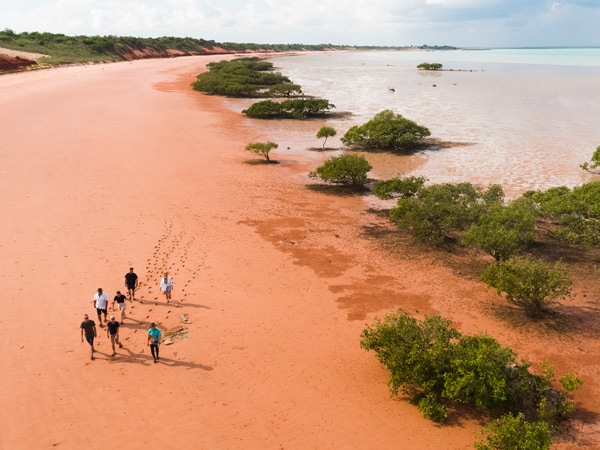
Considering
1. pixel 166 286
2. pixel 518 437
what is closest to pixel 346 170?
pixel 166 286

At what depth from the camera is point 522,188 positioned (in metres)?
28.0

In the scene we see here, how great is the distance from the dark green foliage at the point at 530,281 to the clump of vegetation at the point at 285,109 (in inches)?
1517

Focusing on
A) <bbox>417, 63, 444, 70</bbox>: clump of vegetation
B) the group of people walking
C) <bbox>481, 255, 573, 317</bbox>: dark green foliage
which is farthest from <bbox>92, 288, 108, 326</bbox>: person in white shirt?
<bbox>417, 63, 444, 70</bbox>: clump of vegetation


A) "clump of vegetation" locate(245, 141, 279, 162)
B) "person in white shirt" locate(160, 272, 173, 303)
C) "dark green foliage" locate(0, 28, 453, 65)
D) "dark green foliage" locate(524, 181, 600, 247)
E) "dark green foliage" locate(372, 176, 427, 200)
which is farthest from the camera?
"dark green foliage" locate(0, 28, 453, 65)

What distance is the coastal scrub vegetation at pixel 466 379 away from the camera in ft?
34.1

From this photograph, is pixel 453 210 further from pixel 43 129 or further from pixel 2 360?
pixel 43 129

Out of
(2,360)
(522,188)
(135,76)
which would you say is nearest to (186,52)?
(135,76)

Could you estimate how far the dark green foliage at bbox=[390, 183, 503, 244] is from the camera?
19500 millimetres

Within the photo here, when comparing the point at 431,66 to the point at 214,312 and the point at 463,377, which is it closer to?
the point at 214,312

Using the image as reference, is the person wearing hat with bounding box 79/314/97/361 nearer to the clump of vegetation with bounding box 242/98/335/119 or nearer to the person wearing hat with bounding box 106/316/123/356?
the person wearing hat with bounding box 106/316/123/356

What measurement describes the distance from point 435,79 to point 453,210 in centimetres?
8751

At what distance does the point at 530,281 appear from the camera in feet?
45.8

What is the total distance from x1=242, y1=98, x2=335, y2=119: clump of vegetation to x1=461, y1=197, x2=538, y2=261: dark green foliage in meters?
34.2

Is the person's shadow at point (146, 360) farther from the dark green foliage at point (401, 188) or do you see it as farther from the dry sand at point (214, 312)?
the dark green foliage at point (401, 188)
